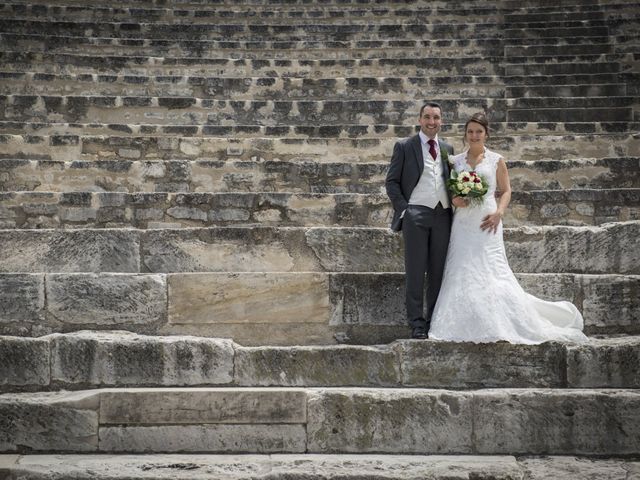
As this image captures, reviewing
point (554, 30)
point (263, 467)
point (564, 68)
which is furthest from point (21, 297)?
point (554, 30)

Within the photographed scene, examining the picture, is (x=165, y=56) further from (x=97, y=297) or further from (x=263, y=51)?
(x=97, y=297)

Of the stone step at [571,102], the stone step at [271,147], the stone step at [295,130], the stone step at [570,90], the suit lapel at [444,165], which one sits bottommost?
the suit lapel at [444,165]

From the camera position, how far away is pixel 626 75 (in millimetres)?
10578

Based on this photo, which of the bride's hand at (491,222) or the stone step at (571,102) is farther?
the stone step at (571,102)

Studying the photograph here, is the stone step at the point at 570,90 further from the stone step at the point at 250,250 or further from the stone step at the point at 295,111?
the stone step at the point at 250,250

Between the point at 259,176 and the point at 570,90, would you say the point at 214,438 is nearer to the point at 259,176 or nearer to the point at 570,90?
the point at 259,176

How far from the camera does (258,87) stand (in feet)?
35.0

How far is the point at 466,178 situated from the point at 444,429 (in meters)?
1.60

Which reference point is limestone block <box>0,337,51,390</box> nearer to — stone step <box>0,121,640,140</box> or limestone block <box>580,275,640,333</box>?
limestone block <box>580,275,640,333</box>

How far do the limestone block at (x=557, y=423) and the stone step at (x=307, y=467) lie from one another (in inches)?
3.1

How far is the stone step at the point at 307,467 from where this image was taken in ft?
14.0

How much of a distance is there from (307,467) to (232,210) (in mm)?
3194

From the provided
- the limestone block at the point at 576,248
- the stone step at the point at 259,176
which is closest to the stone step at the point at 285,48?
the stone step at the point at 259,176

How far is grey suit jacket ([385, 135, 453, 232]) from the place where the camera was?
535 centimetres
